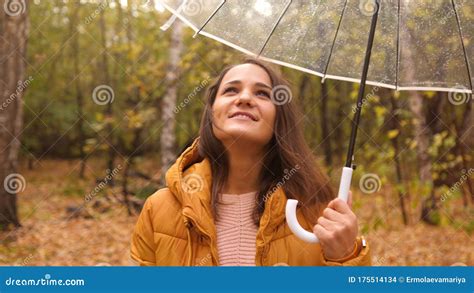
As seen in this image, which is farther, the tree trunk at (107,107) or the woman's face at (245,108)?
the tree trunk at (107,107)

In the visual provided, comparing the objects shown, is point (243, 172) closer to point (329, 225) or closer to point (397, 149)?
point (329, 225)

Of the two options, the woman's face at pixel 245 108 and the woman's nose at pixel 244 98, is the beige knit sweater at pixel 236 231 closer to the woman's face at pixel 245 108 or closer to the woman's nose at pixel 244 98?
the woman's face at pixel 245 108

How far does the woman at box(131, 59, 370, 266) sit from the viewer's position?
2230mm

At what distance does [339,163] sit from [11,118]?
276 inches

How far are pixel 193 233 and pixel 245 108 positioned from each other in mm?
529

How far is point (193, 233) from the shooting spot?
2.24 meters

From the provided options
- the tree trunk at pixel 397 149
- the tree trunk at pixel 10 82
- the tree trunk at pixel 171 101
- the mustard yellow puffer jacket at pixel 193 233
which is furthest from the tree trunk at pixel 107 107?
the mustard yellow puffer jacket at pixel 193 233

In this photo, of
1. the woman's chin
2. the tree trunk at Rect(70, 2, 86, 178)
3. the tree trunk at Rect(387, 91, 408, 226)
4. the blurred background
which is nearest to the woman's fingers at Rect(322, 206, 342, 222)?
the woman's chin

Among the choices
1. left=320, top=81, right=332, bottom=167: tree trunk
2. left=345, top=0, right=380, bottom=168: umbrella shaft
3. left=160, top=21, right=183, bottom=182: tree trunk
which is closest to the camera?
left=345, top=0, right=380, bottom=168: umbrella shaft

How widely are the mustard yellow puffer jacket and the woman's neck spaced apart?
12 centimetres

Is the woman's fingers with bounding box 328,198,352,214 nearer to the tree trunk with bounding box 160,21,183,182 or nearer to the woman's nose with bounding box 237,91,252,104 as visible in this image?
the woman's nose with bounding box 237,91,252,104

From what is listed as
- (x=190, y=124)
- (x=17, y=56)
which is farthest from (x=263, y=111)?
(x=190, y=124)

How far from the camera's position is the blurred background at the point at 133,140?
7.14 metres

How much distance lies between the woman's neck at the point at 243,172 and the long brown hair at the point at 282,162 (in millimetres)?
22
